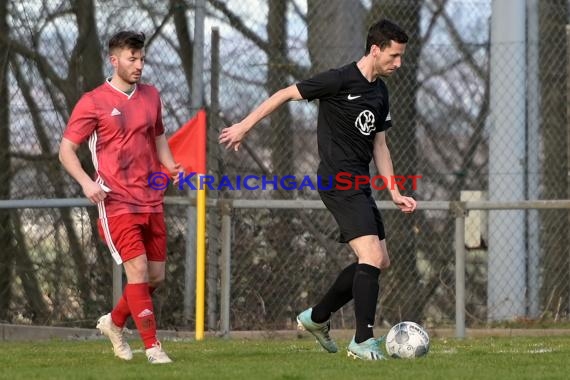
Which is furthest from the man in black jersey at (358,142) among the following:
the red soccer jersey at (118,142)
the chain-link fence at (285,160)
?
the chain-link fence at (285,160)

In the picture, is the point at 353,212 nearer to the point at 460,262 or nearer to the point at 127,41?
the point at 127,41

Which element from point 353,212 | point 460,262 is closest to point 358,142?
point 353,212

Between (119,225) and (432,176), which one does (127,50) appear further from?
(432,176)

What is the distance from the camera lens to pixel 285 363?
8.17m

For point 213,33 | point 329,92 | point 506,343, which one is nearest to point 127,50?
point 329,92

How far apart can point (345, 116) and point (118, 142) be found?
52.0 inches

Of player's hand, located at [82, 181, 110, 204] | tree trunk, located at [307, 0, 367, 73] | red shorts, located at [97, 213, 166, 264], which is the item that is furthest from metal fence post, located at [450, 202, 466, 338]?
player's hand, located at [82, 181, 110, 204]

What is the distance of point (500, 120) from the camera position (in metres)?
13.5

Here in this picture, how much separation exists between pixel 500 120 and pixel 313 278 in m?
2.27

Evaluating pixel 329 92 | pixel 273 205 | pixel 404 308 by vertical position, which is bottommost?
pixel 404 308

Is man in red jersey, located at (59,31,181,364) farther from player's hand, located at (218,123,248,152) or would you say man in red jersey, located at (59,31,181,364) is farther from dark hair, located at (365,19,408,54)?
dark hair, located at (365,19,408,54)

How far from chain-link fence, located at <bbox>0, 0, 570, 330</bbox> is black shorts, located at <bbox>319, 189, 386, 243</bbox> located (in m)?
4.39

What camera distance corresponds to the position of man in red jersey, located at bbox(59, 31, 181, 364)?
8.23m

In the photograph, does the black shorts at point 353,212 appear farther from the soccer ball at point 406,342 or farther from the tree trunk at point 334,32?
the tree trunk at point 334,32
